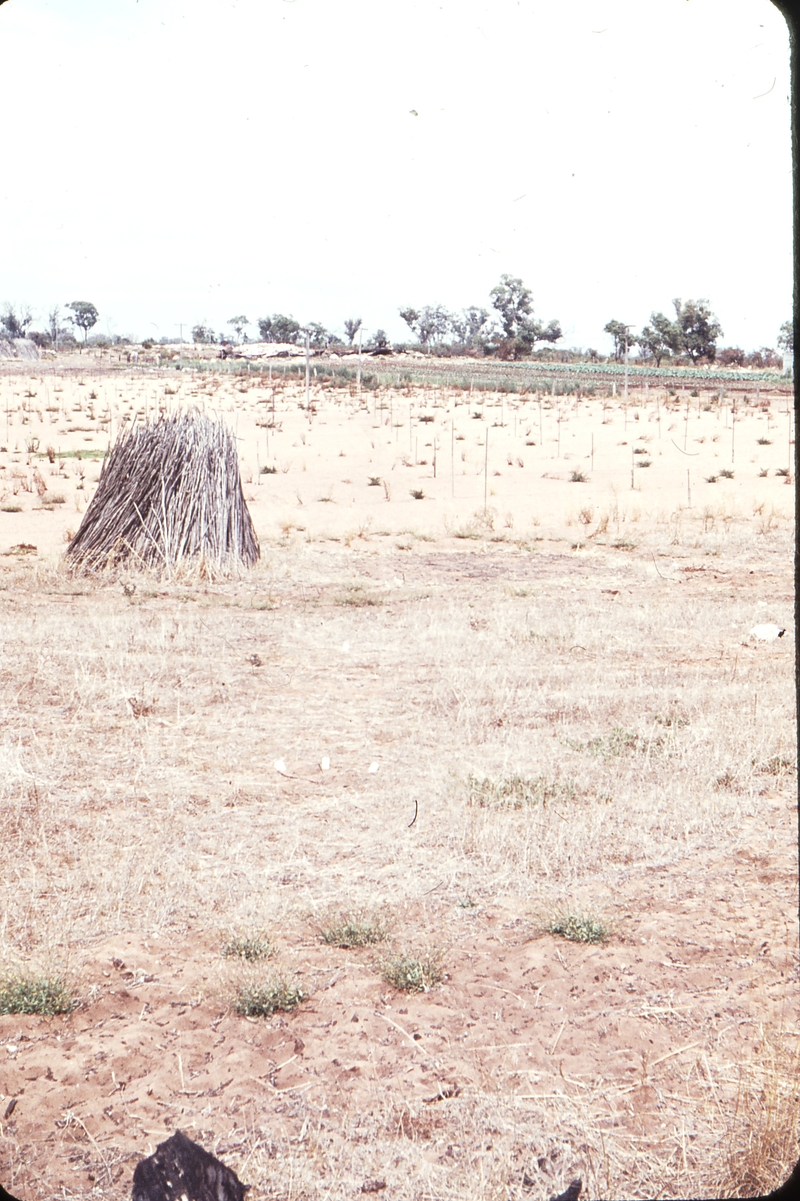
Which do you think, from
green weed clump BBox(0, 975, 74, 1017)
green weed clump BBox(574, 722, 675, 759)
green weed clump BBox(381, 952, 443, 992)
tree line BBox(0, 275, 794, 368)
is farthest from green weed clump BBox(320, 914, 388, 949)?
tree line BBox(0, 275, 794, 368)

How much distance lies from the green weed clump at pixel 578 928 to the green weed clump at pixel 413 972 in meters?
0.45

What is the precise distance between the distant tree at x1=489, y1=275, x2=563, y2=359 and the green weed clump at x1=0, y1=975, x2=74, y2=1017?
197 ft

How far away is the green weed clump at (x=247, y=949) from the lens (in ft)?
11.0

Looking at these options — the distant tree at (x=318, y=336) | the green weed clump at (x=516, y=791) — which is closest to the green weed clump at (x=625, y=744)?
the green weed clump at (x=516, y=791)

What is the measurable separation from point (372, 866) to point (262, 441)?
64.4 ft

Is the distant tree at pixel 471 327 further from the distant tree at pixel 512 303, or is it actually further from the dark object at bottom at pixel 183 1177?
the dark object at bottom at pixel 183 1177

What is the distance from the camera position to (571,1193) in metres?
2.29

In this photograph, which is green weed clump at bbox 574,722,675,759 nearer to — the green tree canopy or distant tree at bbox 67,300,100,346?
the green tree canopy

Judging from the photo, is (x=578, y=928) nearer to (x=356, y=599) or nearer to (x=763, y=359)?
(x=356, y=599)

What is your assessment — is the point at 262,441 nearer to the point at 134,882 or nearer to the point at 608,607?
the point at 608,607

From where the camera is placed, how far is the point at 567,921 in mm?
3549

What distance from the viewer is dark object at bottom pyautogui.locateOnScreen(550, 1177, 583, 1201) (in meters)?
2.27

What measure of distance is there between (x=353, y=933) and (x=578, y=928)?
735 mm

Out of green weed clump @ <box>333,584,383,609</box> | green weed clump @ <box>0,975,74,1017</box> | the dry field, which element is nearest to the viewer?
the dry field
